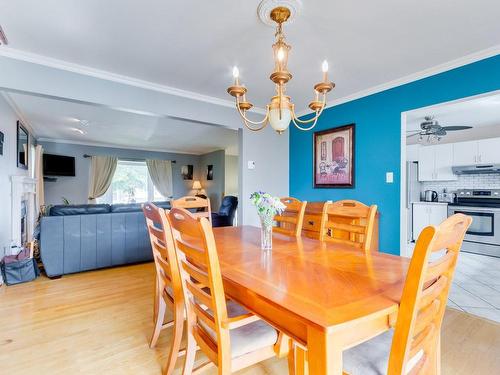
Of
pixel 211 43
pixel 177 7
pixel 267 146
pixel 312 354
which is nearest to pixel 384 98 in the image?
pixel 267 146

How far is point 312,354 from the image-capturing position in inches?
30.3

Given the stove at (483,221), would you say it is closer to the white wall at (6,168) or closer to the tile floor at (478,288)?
the tile floor at (478,288)

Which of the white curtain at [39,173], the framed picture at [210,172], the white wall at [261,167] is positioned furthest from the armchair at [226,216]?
the white curtain at [39,173]

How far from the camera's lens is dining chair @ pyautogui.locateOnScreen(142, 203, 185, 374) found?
1.42 meters

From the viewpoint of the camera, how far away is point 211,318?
1.07m

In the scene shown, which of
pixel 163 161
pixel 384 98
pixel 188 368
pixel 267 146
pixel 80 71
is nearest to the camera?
pixel 188 368

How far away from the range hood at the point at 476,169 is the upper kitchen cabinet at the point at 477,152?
11cm

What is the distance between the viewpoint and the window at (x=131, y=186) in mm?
7336

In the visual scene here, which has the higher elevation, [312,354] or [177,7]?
[177,7]

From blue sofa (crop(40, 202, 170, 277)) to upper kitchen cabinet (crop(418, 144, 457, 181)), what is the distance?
5382 mm

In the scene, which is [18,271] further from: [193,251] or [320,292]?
[320,292]

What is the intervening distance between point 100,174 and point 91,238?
13.8 feet

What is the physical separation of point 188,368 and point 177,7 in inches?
82.5

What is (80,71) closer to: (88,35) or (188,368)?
(88,35)
